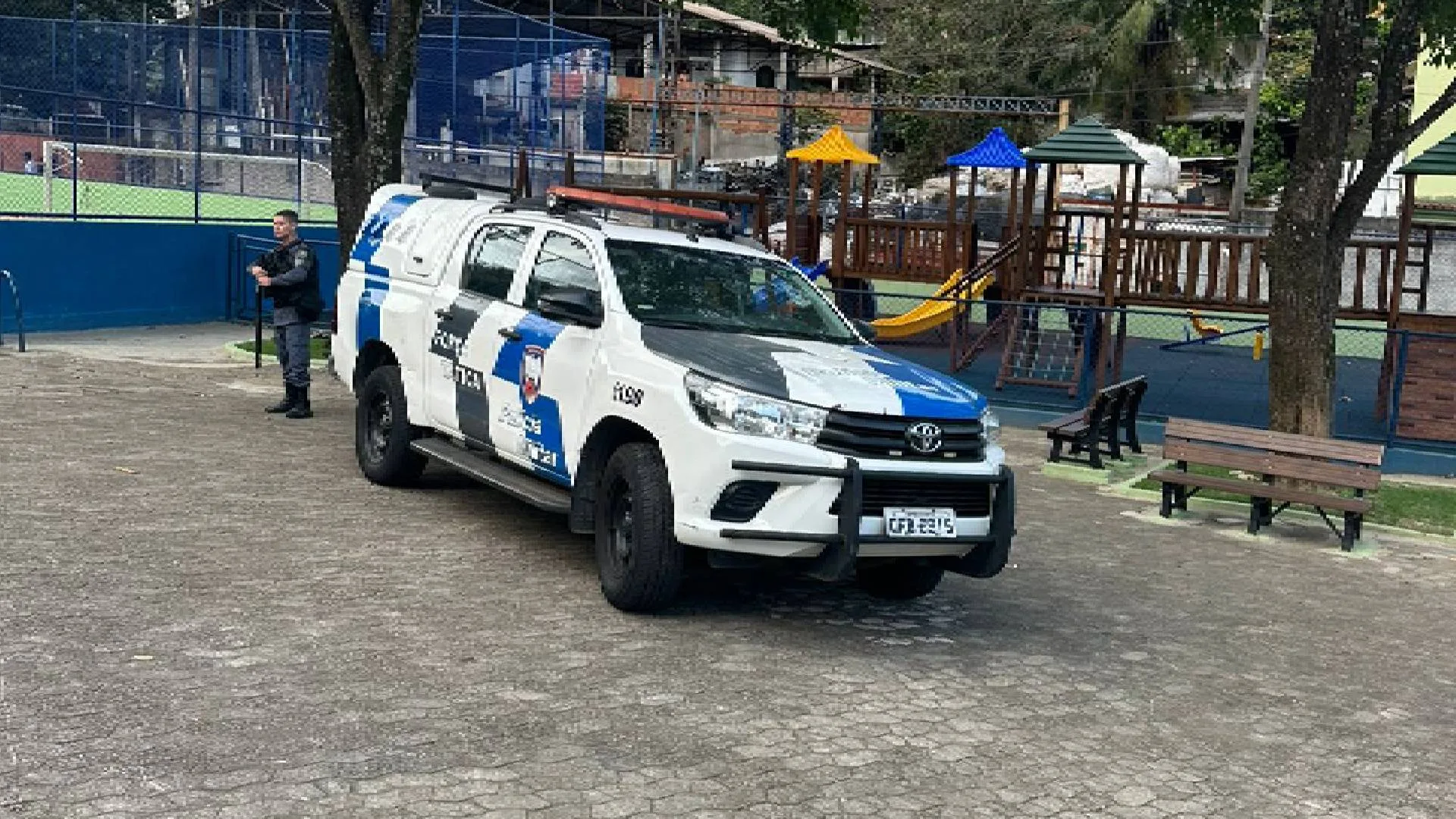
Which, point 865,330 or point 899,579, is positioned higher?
→ point 865,330

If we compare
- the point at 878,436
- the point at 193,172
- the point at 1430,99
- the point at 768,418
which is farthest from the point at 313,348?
the point at 1430,99

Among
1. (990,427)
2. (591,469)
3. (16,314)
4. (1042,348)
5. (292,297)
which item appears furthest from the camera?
(1042,348)

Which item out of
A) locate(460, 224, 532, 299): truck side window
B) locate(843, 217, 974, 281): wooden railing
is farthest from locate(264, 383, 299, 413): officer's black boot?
locate(843, 217, 974, 281): wooden railing

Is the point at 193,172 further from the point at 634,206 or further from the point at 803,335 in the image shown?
the point at 803,335

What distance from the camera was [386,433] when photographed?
10.5 m

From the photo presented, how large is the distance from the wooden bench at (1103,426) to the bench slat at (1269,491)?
177 cm

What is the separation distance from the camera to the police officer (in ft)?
42.8

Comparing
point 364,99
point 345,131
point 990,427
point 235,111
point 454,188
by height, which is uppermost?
point 235,111

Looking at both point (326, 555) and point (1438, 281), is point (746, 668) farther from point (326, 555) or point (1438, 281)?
point (1438, 281)

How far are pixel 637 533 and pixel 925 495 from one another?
1.36 metres

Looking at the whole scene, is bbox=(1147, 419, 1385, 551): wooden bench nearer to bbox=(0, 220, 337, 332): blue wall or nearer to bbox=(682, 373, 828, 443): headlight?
bbox=(682, 373, 828, 443): headlight

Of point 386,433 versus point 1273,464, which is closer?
point 386,433

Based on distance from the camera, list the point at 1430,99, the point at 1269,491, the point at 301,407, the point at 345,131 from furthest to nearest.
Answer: the point at 1430,99 < the point at 345,131 < the point at 301,407 < the point at 1269,491

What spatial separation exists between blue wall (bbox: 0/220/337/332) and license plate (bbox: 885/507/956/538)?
44.0 ft
